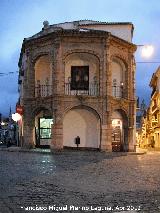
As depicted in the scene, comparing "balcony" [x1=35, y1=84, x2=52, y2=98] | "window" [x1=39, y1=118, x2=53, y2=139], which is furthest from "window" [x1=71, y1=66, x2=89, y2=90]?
"window" [x1=39, y1=118, x2=53, y2=139]

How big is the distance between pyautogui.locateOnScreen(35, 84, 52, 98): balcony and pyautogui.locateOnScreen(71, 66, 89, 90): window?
6.54ft

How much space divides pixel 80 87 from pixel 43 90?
317 cm

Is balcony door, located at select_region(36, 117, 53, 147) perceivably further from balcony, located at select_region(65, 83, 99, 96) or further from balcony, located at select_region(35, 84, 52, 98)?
balcony, located at select_region(65, 83, 99, 96)

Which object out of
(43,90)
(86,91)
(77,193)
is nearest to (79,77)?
(86,91)

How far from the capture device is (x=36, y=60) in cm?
3519

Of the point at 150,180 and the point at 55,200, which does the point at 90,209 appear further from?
the point at 150,180

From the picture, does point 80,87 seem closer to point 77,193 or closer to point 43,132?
point 43,132

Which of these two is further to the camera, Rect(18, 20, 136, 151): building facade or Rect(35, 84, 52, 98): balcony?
Rect(35, 84, 52, 98): balcony

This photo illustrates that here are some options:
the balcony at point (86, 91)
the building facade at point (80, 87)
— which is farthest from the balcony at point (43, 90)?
the balcony at point (86, 91)

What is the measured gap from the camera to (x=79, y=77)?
114 feet

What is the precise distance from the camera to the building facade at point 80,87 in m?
32.8

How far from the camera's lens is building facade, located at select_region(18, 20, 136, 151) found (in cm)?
3278

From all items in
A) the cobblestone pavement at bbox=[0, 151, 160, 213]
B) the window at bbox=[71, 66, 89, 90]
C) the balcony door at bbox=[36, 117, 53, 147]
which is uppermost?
the window at bbox=[71, 66, 89, 90]

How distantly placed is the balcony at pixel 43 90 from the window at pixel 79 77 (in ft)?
6.54
